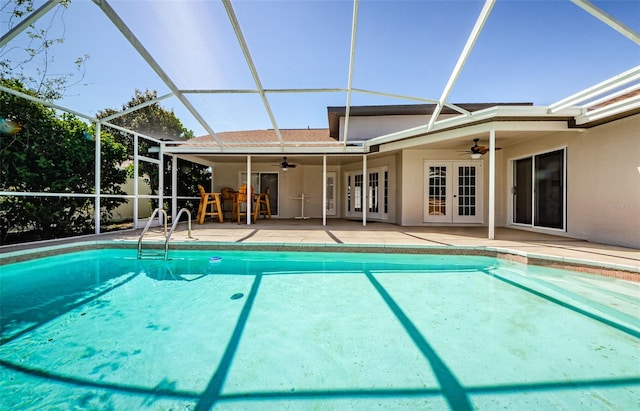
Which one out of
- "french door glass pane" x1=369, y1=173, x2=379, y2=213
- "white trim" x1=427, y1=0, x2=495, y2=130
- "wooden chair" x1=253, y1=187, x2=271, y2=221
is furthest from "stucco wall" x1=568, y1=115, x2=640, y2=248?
"wooden chair" x1=253, y1=187, x2=271, y2=221

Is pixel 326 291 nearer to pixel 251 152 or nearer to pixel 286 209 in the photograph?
pixel 251 152

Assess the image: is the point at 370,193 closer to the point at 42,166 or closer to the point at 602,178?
the point at 602,178

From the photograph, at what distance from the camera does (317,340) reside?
231 cm

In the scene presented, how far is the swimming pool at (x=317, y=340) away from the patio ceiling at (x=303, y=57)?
3353 millimetres

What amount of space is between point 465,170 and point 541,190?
2073 millimetres

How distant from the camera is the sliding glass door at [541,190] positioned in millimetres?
5949

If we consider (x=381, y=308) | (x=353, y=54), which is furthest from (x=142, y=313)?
(x=353, y=54)

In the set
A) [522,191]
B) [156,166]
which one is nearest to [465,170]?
[522,191]

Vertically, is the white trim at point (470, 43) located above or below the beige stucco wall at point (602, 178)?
above

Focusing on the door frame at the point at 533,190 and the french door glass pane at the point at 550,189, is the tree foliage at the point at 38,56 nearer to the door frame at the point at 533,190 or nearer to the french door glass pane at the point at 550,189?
the door frame at the point at 533,190

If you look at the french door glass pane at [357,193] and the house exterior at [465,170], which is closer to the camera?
the house exterior at [465,170]

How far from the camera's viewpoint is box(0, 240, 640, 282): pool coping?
353cm

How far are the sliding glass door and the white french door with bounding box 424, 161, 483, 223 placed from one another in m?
1.00

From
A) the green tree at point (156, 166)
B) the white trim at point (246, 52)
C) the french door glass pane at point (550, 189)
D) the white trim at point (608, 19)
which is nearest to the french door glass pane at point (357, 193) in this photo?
the white trim at point (246, 52)
